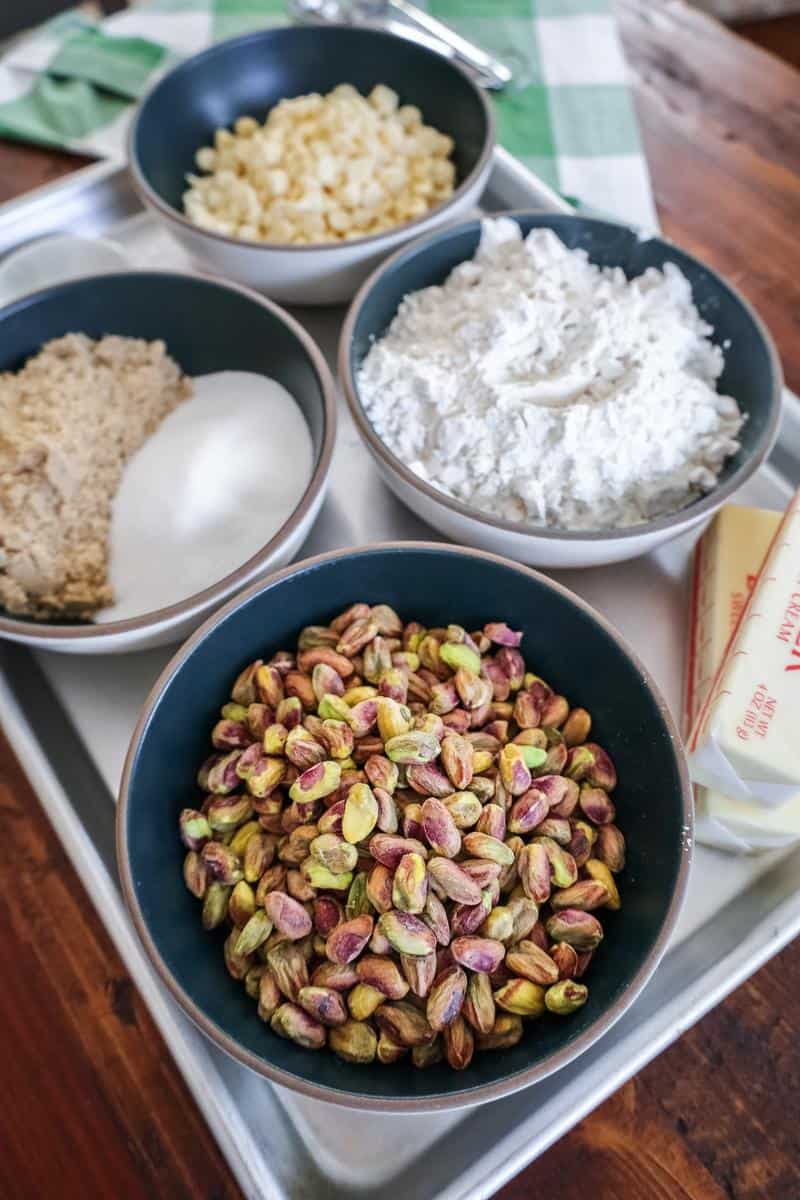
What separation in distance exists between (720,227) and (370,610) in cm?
60

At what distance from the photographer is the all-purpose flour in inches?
23.9

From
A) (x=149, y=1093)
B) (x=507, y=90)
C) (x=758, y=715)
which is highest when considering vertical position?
(x=507, y=90)

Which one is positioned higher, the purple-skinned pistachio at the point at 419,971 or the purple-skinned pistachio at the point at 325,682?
the purple-skinned pistachio at the point at 325,682

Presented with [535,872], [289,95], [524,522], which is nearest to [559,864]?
[535,872]

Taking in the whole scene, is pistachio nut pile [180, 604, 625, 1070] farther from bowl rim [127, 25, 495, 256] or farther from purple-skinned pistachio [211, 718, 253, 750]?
bowl rim [127, 25, 495, 256]

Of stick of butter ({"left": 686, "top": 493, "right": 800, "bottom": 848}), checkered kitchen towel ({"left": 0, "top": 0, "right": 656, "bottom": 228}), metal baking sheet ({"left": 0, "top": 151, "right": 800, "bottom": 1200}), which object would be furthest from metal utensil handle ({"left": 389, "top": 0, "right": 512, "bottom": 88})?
stick of butter ({"left": 686, "top": 493, "right": 800, "bottom": 848})

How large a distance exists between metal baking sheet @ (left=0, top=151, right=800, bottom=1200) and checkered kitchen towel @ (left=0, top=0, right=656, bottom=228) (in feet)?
1.30

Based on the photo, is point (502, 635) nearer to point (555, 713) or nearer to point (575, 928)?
point (555, 713)

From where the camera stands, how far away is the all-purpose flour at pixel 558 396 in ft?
1.99

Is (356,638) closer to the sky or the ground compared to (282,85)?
closer to the ground

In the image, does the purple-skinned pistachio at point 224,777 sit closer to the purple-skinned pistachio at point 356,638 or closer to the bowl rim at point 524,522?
the purple-skinned pistachio at point 356,638

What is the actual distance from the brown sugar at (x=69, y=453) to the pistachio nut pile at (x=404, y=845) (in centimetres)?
17

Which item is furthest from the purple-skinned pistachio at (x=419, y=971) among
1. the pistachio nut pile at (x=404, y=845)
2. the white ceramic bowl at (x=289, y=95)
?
the white ceramic bowl at (x=289, y=95)

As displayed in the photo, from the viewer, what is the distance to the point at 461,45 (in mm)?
1025
